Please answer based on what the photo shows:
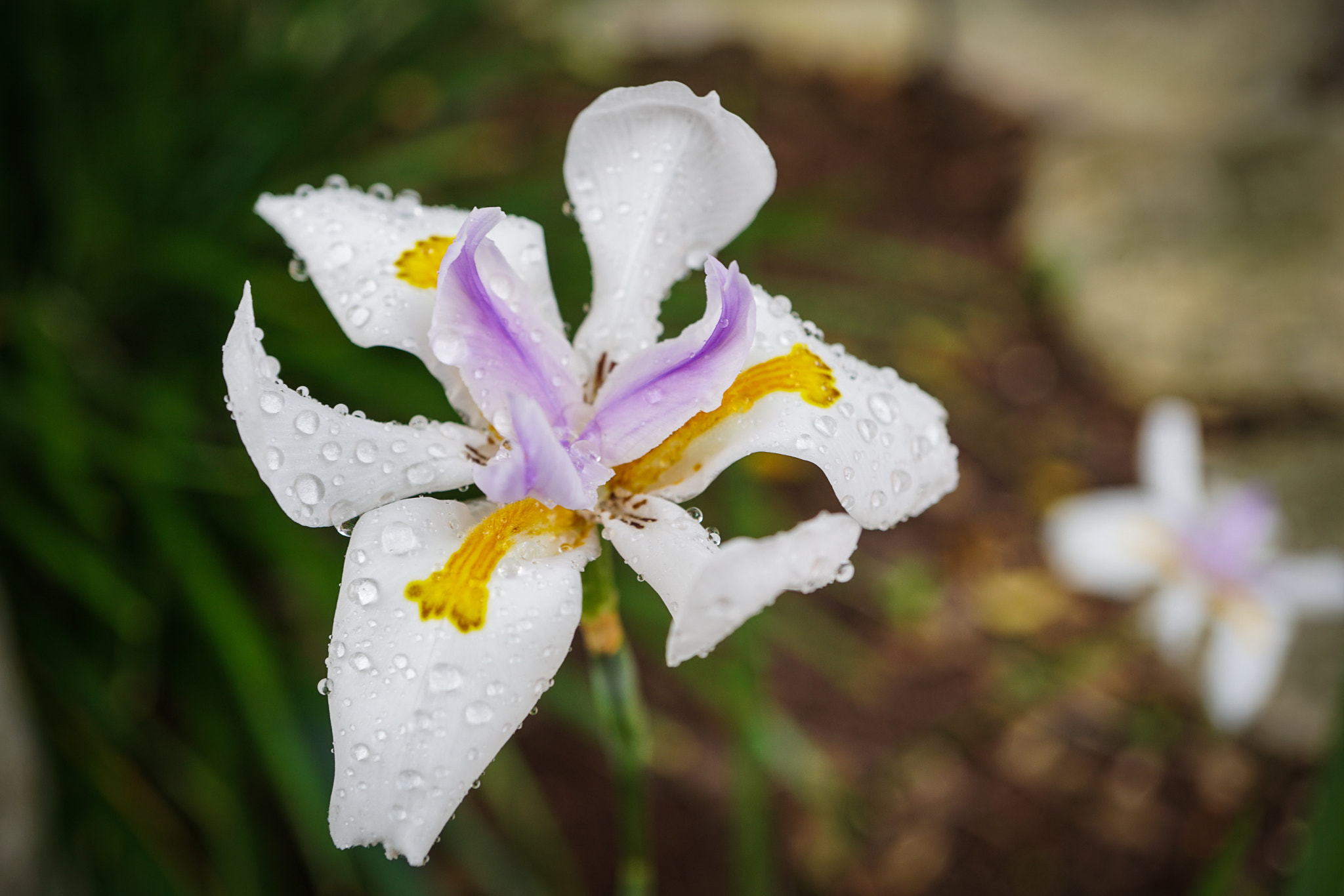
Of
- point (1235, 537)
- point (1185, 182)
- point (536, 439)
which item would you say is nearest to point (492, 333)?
point (536, 439)

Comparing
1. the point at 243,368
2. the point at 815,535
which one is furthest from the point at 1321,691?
the point at 243,368

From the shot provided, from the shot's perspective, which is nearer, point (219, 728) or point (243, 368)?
point (243, 368)

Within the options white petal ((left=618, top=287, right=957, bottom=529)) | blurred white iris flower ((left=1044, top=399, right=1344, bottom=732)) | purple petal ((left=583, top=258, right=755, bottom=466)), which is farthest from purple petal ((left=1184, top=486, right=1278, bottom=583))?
purple petal ((left=583, top=258, right=755, bottom=466))

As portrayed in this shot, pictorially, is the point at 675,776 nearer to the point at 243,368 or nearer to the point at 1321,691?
the point at 1321,691

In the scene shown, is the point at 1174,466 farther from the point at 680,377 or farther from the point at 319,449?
the point at 319,449

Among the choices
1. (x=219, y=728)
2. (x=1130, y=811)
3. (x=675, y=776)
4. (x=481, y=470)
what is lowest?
(x=1130, y=811)

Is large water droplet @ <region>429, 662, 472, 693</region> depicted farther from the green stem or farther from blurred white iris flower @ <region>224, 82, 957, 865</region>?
the green stem

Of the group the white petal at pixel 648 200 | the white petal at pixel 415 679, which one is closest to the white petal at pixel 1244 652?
the white petal at pixel 648 200

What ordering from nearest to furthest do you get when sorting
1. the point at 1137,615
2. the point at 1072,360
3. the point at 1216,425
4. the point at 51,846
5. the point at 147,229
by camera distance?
1. the point at 51,846
2. the point at 147,229
3. the point at 1137,615
4. the point at 1216,425
5. the point at 1072,360

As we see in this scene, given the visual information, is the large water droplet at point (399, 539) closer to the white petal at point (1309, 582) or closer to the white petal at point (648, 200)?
the white petal at point (648, 200)
